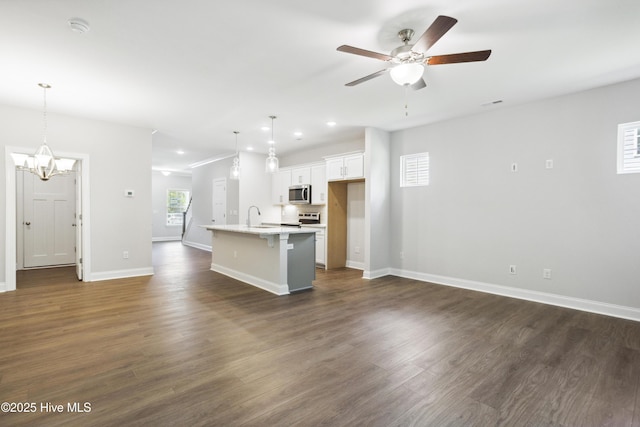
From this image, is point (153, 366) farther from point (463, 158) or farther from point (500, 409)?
point (463, 158)

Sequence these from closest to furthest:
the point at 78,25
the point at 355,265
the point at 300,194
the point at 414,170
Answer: the point at 78,25 → the point at 414,170 → the point at 355,265 → the point at 300,194

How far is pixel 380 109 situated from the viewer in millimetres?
4609

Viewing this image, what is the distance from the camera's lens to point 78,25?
2480mm

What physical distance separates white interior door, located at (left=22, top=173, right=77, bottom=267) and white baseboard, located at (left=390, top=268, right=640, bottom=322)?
7.48 metres

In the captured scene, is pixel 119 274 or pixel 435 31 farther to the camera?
pixel 119 274

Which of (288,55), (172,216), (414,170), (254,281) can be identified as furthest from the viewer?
(172,216)

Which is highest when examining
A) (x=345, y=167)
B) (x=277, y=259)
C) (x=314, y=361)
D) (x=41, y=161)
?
(x=345, y=167)

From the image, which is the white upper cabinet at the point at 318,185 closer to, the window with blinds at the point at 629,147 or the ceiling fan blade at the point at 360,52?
the ceiling fan blade at the point at 360,52

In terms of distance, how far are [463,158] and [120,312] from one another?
537 cm

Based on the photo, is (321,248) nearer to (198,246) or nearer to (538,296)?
(538,296)

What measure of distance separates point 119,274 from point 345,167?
4.68 m

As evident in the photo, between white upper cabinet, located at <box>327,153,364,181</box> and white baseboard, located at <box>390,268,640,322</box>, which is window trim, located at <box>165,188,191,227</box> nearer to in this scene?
white upper cabinet, located at <box>327,153,364,181</box>

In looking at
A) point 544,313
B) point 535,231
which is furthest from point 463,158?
point 544,313


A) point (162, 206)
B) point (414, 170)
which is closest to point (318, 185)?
point (414, 170)
